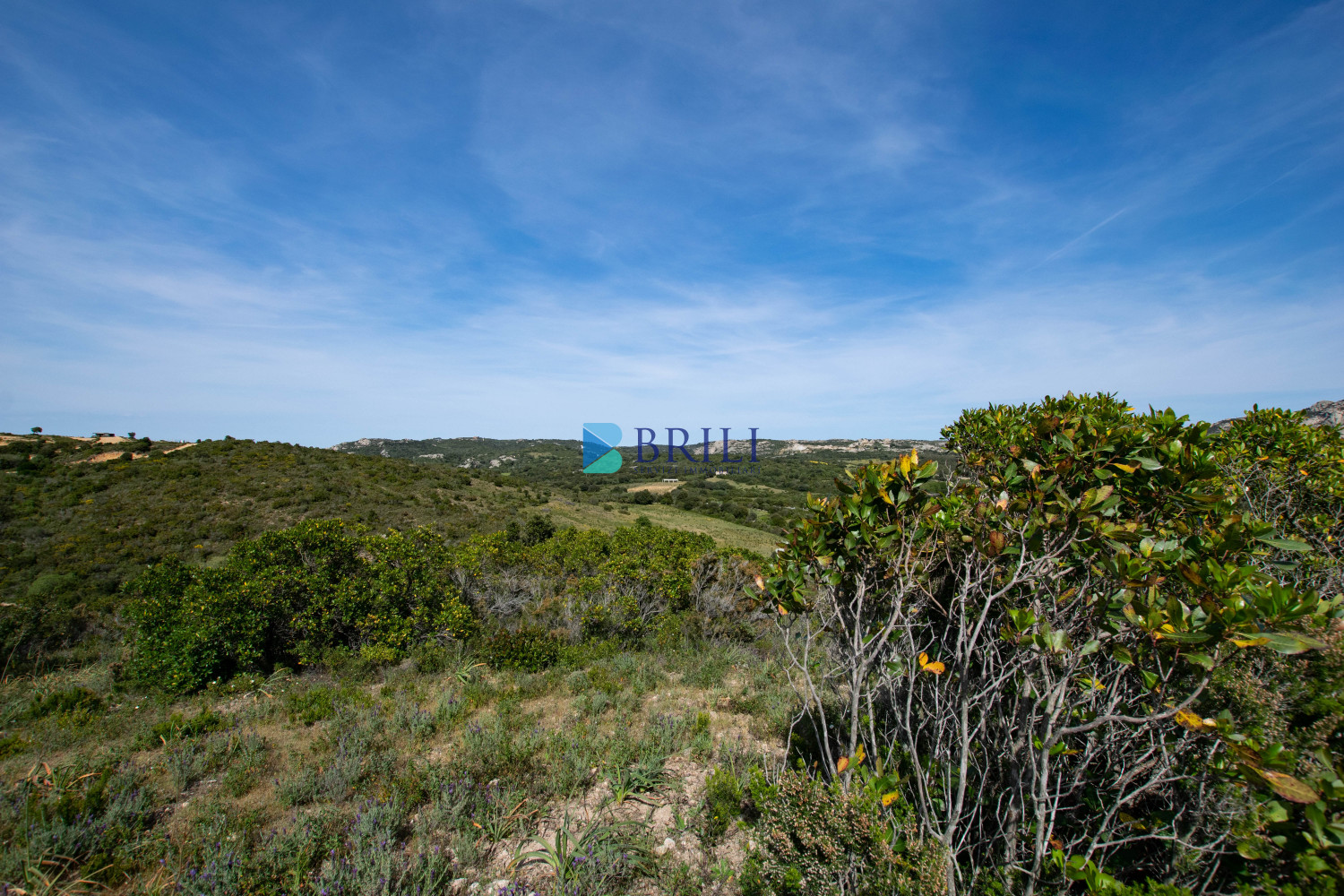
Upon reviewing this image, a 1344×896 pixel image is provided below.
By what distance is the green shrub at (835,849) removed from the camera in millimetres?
2260

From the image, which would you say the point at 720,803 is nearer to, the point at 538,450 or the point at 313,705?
the point at 313,705

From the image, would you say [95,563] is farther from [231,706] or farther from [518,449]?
[518,449]

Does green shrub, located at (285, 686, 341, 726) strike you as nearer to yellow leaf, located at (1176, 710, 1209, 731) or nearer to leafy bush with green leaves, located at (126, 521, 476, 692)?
leafy bush with green leaves, located at (126, 521, 476, 692)

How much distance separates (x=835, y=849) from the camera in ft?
7.97

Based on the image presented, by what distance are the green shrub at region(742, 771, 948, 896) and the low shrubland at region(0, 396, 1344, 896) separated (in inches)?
0.7

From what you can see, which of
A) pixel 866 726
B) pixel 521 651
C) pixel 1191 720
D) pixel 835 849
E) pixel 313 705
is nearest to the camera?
pixel 1191 720

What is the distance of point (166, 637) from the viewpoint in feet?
22.2

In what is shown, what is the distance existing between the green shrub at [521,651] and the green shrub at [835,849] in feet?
16.6

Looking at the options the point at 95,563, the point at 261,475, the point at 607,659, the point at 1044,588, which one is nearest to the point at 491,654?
the point at 607,659

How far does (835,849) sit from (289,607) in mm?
8502

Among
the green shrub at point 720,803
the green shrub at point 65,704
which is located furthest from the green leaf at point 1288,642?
the green shrub at point 65,704

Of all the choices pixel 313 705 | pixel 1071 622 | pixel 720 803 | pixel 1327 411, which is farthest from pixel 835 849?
pixel 1327 411


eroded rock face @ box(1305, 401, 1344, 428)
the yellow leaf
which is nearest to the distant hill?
eroded rock face @ box(1305, 401, 1344, 428)

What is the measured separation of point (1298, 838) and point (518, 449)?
8722 cm
